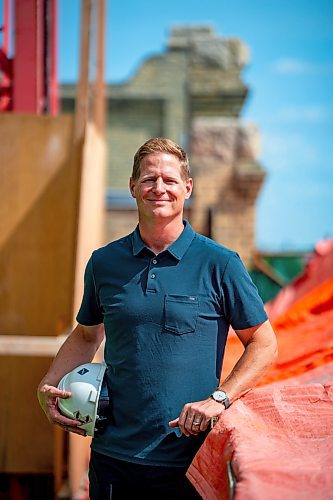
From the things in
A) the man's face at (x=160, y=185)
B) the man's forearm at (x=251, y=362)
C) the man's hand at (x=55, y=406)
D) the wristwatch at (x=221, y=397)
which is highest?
the man's face at (x=160, y=185)

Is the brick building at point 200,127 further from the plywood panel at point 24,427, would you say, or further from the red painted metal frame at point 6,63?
the plywood panel at point 24,427

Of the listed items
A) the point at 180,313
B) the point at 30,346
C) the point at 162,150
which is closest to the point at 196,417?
the point at 180,313

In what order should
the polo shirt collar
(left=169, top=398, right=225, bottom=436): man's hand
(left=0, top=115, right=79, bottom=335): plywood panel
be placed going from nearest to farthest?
(left=169, top=398, right=225, bottom=436): man's hand < the polo shirt collar < (left=0, top=115, right=79, bottom=335): plywood panel

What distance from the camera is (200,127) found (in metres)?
10.9

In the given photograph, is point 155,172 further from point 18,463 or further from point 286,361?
point 18,463

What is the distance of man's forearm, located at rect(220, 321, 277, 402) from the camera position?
2258 mm

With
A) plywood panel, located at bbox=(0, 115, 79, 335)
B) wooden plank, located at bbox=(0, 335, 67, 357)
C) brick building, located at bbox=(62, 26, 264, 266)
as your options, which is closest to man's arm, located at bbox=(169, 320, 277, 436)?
wooden plank, located at bbox=(0, 335, 67, 357)

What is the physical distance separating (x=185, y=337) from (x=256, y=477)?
557mm

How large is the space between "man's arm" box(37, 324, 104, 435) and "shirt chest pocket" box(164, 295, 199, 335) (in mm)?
433

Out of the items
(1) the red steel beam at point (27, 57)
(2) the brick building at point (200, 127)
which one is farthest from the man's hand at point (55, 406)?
(2) the brick building at point (200, 127)

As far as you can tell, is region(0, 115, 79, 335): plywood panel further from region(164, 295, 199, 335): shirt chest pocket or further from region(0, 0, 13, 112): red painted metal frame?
region(164, 295, 199, 335): shirt chest pocket

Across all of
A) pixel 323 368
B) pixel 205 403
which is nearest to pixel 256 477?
pixel 205 403

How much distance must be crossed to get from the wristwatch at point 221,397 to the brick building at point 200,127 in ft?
25.9

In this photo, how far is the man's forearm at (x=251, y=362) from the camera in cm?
226
